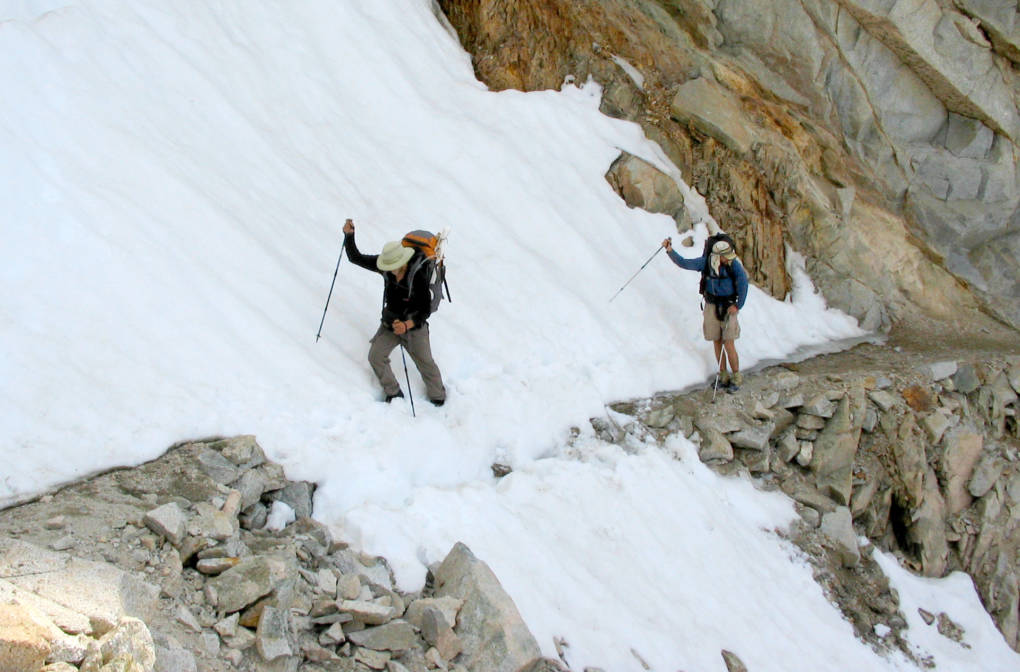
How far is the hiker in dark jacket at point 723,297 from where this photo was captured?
35.3 feet

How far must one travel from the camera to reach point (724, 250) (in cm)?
1066

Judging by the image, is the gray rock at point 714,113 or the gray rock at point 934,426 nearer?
the gray rock at point 934,426

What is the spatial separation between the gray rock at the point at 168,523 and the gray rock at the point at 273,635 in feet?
2.95

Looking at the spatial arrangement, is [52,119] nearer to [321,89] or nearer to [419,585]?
[321,89]

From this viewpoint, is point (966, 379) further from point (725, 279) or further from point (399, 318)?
point (399, 318)

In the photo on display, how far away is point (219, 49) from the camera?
11773 mm

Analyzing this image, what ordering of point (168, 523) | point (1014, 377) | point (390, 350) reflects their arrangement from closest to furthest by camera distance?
point (168, 523)
point (390, 350)
point (1014, 377)

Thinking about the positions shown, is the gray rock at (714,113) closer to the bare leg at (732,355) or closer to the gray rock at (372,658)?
the bare leg at (732,355)

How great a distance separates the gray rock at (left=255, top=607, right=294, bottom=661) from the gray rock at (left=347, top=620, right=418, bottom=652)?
49 centimetres

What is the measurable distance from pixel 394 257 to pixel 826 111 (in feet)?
36.3

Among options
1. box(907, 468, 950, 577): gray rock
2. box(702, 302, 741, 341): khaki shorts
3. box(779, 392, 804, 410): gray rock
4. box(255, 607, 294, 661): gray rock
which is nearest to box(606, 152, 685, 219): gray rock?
box(702, 302, 741, 341): khaki shorts

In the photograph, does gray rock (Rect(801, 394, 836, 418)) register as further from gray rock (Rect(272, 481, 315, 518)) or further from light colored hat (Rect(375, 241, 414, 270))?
gray rock (Rect(272, 481, 315, 518))

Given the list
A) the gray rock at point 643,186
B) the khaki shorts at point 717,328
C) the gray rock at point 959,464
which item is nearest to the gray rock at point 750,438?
the khaki shorts at point 717,328

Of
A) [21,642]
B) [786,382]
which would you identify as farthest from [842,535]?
[21,642]
